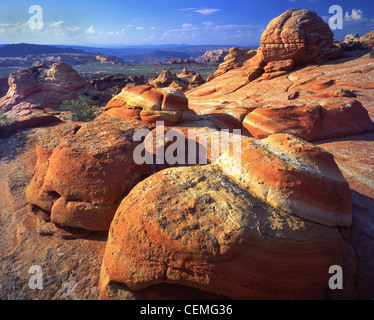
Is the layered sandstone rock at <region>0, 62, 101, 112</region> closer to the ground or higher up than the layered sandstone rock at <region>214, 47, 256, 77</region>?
closer to the ground

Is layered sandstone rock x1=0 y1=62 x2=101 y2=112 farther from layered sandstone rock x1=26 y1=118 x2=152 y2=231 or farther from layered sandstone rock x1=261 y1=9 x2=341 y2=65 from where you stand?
layered sandstone rock x1=26 y1=118 x2=152 y2=231

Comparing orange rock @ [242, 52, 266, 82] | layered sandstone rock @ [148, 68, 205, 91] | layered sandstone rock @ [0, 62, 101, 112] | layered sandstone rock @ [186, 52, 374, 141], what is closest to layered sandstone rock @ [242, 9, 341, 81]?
layered sandstone rock @ [186, 52, 374, 141]

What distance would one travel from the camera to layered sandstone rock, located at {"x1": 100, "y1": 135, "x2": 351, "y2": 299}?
264 centimetres

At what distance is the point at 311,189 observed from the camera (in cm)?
322

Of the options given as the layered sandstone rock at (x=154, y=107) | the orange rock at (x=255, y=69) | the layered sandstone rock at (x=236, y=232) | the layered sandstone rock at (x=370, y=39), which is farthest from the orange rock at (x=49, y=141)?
the layered sandstone rock at (x=370, y=39)

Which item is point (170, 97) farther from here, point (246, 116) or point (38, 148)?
point (38, 148)

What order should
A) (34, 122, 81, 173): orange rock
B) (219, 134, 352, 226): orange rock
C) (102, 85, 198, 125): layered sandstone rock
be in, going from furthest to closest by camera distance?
(102, 85, 198, 125): layered sandstone rock, (34, 122, 81, 173): orange rock, (219, 134, 352, 226): orange rock

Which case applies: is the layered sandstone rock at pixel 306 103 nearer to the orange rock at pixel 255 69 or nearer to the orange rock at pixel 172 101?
the orange rock at pixel 255 69

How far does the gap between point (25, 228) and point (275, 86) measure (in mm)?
16029

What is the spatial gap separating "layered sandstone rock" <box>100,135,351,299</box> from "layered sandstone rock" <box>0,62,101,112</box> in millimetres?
22631

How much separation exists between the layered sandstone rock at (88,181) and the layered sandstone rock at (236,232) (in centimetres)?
89


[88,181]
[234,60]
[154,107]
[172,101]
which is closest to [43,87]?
[234,60]

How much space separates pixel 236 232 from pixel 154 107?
16.5 feet
